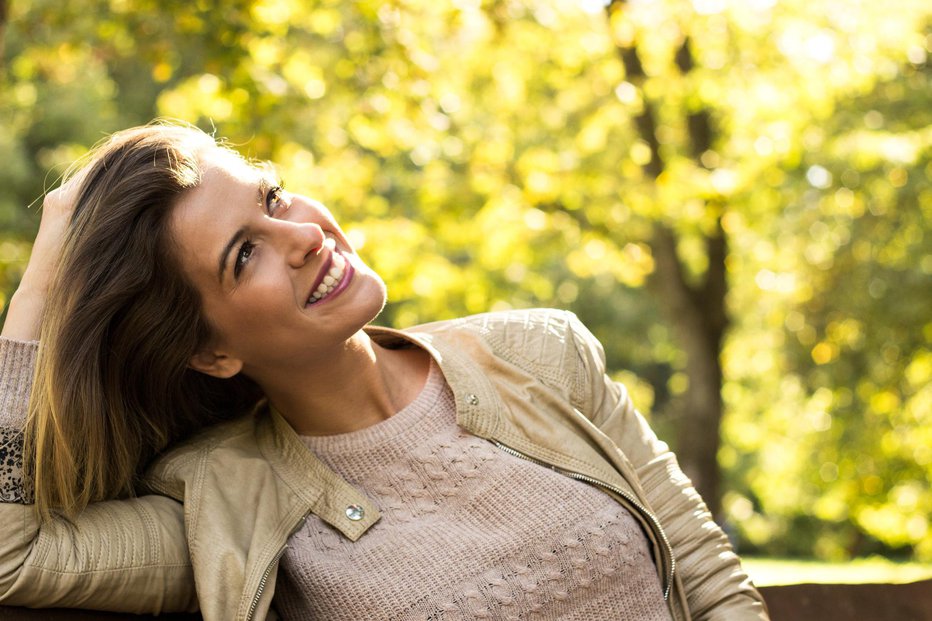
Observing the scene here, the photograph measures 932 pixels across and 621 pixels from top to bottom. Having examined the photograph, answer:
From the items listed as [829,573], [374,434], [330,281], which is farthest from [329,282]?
[829,573]

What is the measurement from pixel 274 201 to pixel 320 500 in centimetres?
67

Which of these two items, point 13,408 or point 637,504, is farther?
point 637,504

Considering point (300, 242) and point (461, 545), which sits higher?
point (300, 242)

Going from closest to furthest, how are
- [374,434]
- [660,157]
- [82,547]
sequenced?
[82,547] < [374,434] < [660,157]

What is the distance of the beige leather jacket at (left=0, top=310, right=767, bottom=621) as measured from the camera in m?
2.08

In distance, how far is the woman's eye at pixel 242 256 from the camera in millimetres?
2322

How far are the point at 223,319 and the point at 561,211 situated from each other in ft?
31.9

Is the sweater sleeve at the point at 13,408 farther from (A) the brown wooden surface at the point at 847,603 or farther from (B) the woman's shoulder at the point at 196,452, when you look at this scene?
(A) the brown wooden surface at the point at 847,603

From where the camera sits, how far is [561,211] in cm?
1189

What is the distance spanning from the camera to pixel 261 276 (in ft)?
7.56

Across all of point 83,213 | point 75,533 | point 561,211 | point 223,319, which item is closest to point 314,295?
point 223,319

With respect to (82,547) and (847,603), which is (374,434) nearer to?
(82,547)

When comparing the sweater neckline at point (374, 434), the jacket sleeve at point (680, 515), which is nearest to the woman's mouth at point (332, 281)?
the sweater neckline at point (374, 434)

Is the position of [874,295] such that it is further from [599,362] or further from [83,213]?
[83,213]
